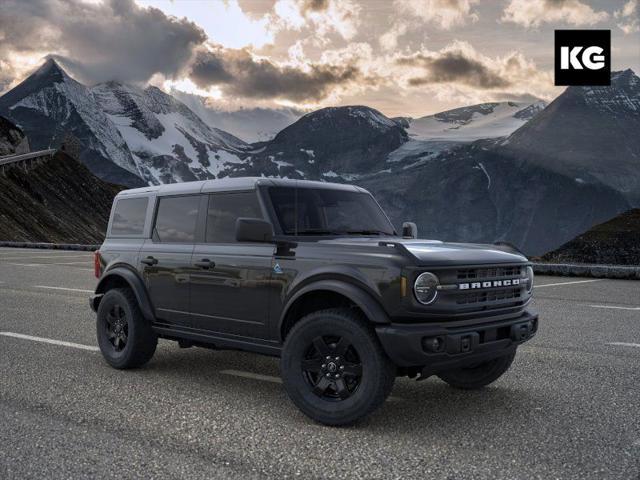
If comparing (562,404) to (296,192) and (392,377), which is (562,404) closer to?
(392,377)

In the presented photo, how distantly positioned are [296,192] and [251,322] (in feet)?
4.03

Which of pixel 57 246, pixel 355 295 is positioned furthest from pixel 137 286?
pixel 57 246

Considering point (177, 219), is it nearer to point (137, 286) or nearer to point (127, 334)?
point (137, 286)

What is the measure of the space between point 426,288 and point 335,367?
885mm

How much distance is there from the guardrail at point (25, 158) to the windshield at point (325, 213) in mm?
83584

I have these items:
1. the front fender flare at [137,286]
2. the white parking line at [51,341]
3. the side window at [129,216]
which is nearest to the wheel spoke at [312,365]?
the front fender flare at [137,286]

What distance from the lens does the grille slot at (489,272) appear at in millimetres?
4812

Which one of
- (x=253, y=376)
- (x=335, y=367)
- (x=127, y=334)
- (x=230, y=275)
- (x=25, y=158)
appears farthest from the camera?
(x=25, y=158)

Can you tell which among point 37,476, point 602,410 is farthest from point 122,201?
point 602,410

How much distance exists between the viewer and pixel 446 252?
4871mm

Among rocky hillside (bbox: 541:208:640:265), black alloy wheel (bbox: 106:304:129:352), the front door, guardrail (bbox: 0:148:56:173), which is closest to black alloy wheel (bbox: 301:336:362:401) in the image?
the front door

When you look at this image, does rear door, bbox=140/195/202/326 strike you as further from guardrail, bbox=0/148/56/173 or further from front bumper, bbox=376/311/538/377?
guardrail, bbox=0/148/56/173

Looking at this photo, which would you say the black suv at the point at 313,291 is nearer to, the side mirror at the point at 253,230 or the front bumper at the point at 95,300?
the side mirror at the point at 253,230

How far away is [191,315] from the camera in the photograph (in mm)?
5895
